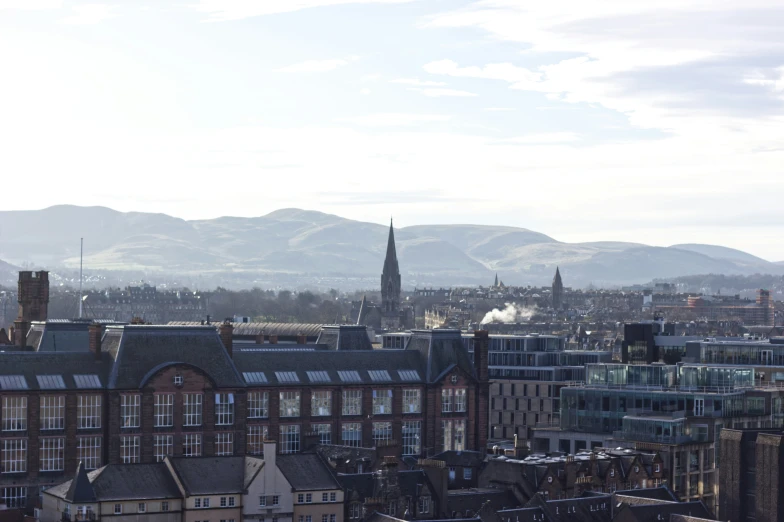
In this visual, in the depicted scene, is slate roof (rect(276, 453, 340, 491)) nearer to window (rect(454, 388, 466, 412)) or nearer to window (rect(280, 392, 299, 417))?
window (rect(280, 392, 299, 417))

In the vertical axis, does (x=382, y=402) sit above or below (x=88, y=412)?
above

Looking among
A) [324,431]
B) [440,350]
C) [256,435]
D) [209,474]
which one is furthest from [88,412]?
[440,350]

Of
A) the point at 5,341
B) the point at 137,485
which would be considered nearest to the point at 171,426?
the point at 137,485

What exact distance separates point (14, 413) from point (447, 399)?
1808 inches

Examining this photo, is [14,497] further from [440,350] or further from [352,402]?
[440,350]

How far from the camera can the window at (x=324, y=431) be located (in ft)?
492

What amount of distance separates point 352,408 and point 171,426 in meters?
20.8

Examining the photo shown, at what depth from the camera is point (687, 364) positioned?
16888 centimetres

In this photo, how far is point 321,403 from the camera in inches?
5935

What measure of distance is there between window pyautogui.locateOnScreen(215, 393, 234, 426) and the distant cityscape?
0.15 meters

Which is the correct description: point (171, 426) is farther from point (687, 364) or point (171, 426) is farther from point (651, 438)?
point (687, 364)

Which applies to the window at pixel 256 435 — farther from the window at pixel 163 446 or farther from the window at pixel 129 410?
the window at pixel 129 410

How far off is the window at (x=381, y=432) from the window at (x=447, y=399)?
675cm

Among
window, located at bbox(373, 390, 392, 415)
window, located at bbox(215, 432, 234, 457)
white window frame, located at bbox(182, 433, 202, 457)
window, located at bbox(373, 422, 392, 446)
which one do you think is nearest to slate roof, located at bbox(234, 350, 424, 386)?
window, located at bbox(373, 390, 392, 415)
